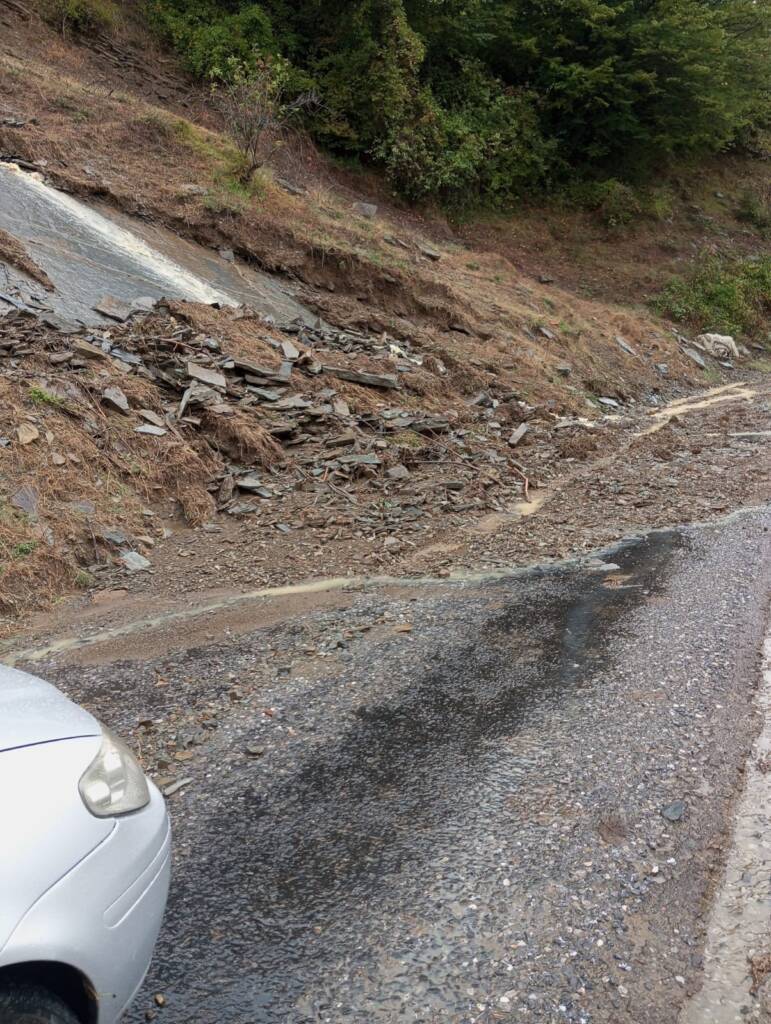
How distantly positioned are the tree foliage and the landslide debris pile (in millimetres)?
14272

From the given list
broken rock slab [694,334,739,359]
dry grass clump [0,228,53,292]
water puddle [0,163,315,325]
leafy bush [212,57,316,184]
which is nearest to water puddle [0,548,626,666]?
water puddle [0,163,315,325]

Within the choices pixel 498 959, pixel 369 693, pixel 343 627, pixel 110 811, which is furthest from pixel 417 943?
pixel 343 627

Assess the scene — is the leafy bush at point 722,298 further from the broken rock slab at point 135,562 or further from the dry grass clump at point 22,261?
the broken rock slab at point 135,562

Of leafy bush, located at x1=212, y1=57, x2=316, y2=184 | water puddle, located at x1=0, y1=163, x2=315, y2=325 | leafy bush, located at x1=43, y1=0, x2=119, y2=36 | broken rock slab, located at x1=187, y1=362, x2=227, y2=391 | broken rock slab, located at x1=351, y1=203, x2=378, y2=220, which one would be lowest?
broken rock slab, located at x1=187, y1=362, x2=227, y2=391

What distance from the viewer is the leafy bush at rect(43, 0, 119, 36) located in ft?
68.5

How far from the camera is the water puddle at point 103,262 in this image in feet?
36.6

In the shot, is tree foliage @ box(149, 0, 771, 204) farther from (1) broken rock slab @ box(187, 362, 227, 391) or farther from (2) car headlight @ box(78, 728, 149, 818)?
(2) car headlight @ box(78, 728, 149, 818)

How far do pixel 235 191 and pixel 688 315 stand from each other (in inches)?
558

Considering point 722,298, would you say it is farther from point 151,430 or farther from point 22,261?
point 151,430

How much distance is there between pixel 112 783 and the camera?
2299 mm

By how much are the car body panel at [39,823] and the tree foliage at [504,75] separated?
23573 mm

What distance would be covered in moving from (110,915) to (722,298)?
25.8 m

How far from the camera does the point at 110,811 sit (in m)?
2.21

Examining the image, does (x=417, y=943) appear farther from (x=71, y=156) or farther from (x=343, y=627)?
(x=71, y=156)
